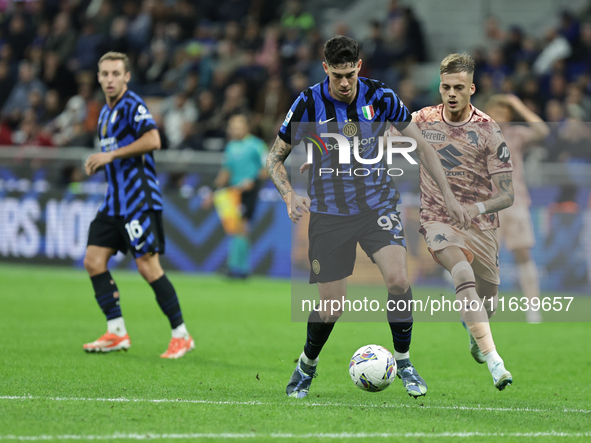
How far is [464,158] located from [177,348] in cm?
273

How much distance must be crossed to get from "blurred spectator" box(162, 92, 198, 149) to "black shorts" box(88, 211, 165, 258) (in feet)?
26.0

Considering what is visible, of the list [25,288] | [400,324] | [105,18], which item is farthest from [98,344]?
[105,18]

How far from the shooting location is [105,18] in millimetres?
18359

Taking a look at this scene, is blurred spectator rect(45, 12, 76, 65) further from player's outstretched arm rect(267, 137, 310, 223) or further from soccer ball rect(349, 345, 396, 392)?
soccer ball rect(349, 345, 396, 392)

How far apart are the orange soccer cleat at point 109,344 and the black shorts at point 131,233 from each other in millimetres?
705

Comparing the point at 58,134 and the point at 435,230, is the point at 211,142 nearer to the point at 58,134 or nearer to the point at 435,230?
the point at 58,134

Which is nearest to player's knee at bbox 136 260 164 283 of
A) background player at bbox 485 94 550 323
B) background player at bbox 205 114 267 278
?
background player at bbox 485 94 550 323

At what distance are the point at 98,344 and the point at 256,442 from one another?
10.4 ft

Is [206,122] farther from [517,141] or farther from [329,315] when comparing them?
[329,315]

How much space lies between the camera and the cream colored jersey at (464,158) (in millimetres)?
5625

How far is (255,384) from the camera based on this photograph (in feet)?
18.2

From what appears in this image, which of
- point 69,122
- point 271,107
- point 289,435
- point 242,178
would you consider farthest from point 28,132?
point 289,435

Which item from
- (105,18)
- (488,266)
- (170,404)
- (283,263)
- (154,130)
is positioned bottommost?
(283,263)

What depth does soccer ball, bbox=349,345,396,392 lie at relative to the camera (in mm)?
5070
